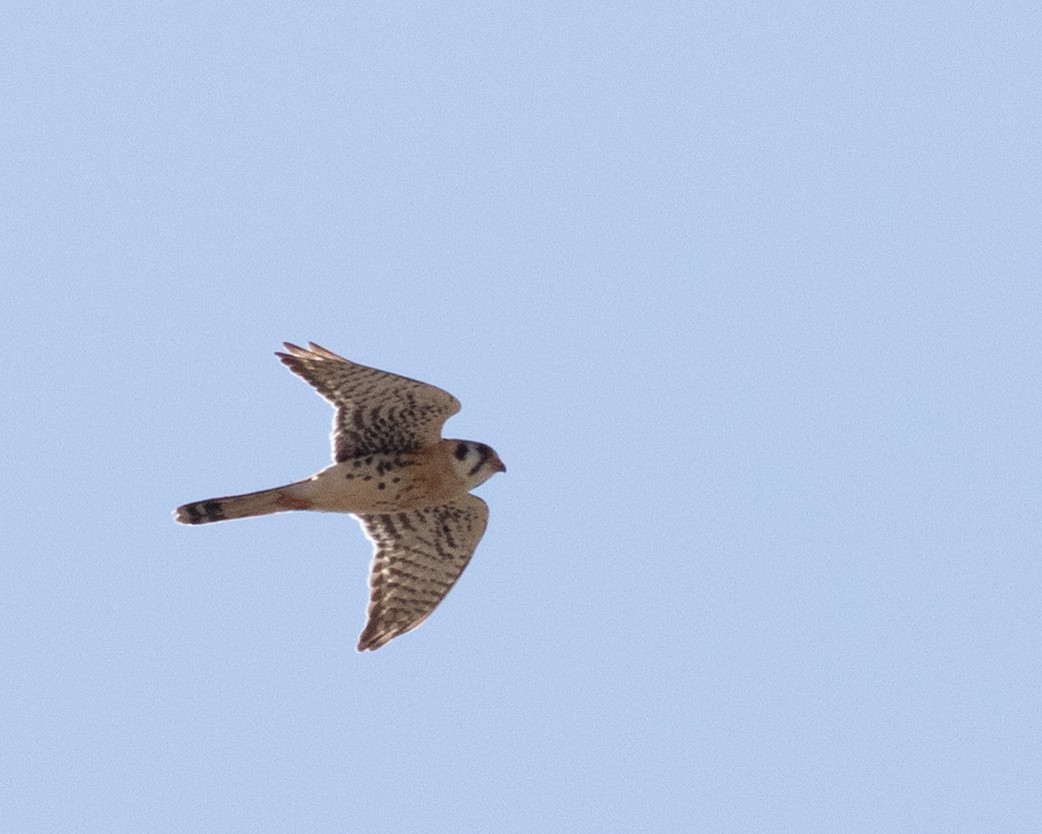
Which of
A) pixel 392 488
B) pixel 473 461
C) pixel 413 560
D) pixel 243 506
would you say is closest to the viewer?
pixel 243 506

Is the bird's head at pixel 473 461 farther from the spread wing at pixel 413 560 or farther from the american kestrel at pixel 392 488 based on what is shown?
the spread wing at pixel 413 560

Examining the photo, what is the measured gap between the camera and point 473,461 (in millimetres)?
12117

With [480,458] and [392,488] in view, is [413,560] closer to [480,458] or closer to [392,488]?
[392,488]

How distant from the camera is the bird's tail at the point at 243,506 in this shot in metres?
11.7

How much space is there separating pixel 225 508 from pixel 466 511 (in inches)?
66.8

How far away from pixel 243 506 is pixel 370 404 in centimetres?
102

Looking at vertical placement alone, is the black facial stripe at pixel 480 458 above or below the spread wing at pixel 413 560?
above

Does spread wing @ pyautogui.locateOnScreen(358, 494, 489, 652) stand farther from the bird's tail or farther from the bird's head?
the bird's tail

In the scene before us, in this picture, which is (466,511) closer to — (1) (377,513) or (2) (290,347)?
(1) (377,513)

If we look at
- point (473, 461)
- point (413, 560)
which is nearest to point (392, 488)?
point (473, 461)

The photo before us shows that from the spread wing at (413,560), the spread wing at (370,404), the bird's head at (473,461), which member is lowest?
the spread wing at (413,560)

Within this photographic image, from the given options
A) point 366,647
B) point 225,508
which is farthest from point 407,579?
point 225,508

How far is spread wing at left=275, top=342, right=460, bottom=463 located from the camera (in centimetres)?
1165

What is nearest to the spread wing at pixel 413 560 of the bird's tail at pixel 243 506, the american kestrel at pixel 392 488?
the american kestrel at pixel 392 488
